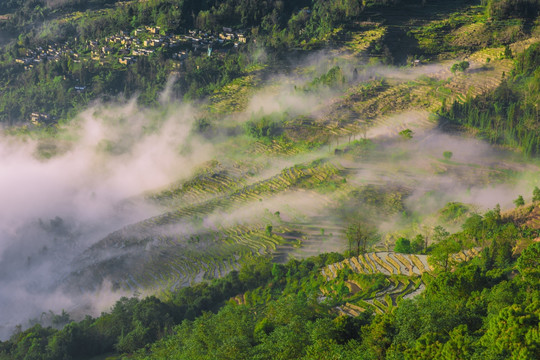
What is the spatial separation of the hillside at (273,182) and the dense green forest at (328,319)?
116mm

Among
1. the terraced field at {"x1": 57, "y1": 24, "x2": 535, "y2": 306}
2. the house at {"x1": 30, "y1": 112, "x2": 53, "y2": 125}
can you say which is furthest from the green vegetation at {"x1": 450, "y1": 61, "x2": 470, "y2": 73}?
the house at {"x1": 30, "y1": 112, "x2": 53, "y2": 125}

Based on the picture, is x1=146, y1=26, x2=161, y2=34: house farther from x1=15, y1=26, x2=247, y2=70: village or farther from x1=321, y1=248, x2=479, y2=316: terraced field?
x1=321, y1=248, x2=479, y2=316: terraced field

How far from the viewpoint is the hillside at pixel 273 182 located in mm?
26641

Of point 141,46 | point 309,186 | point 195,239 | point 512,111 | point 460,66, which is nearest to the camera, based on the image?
point 195,239

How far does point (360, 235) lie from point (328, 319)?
48.1 feet

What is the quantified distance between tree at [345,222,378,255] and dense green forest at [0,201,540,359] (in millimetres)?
1571

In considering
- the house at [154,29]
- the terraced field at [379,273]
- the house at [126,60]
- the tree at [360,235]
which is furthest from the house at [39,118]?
the terraced field at [379,273]

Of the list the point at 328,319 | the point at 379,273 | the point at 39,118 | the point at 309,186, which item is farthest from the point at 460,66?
the point at 39,118

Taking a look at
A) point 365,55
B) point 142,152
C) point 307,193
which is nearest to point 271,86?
point 365,55

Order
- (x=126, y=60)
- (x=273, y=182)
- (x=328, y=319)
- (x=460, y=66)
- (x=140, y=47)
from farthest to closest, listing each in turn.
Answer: (x=140, y=47) < (x=126, y=60) < (x=460, y=66) < (x=273, y=182) < (x=328, y=319)

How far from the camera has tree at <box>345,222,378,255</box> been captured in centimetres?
3862

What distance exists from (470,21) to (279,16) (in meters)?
24.3

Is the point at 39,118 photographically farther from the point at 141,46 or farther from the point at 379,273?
the point at 379,273

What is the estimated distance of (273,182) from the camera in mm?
49656
